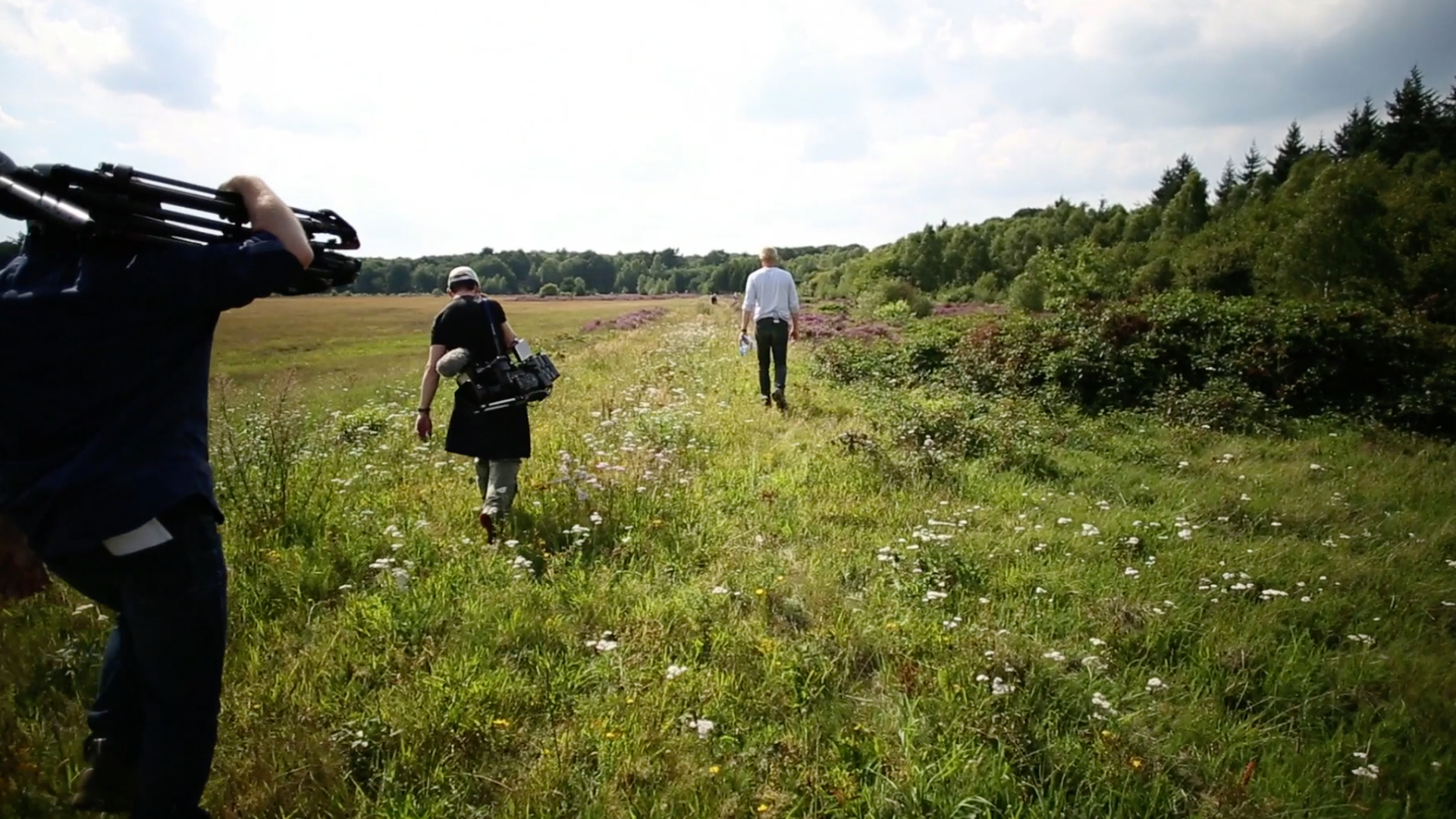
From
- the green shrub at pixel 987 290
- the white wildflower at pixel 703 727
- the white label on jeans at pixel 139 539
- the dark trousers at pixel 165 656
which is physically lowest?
the white wildflower at pixel 703 727

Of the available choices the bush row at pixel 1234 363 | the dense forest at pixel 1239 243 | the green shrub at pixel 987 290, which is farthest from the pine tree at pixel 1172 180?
the bush row at pixel 1234 363

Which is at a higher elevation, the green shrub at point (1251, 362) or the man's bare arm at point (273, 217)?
the man's bare arm at point (273, 217)

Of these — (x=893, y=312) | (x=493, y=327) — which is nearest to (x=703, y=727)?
(x=493, y=327)

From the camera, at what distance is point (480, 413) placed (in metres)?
5.00

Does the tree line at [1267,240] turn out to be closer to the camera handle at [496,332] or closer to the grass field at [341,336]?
the camera handle at [496,332]

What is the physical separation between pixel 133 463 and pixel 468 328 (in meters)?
3.29

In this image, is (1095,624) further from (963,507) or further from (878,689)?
(963,507)

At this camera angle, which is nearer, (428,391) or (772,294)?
(428,391)

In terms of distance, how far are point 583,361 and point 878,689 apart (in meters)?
15.4

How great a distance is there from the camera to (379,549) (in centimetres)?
465

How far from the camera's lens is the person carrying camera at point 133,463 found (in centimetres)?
186

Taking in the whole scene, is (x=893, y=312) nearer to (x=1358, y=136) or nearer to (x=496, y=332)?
(x=496, y=332)

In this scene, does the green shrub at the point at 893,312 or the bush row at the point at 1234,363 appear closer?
the bush row at the point at 1234,363

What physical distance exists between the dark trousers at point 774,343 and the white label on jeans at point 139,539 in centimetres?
787
